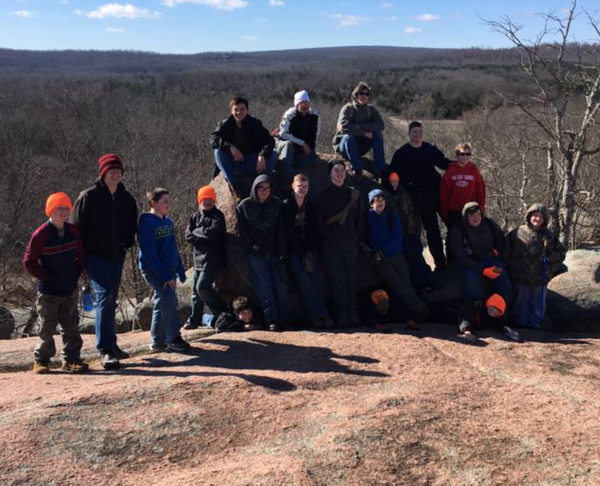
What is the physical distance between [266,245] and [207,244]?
740 mm

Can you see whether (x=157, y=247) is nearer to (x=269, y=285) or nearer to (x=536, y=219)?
(x=269, y=285)

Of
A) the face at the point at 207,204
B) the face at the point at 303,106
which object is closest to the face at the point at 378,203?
the face at the point at 303,106

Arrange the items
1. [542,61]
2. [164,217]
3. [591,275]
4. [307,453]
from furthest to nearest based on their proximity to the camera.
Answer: [542,61], [591,275], [164,217], [307,453]

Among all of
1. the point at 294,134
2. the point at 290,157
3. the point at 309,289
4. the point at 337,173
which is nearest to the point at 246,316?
the point at 309,289

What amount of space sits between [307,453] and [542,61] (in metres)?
8.32

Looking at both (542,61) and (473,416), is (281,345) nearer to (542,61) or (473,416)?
(473,416)

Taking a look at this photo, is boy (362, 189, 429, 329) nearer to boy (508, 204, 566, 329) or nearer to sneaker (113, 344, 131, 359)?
boy (508, 204, 566, 329)

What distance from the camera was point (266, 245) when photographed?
7.16 meters

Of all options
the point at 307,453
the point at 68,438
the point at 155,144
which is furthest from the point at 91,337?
the point at 155,144

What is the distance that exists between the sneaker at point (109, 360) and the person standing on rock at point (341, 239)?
9.31 feet

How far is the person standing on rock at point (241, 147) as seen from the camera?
7758 millimetres

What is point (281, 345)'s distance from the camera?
675 cm

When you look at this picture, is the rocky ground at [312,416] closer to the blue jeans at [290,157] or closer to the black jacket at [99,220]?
the black jacket at [99,220]

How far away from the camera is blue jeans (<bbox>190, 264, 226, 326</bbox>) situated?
7.28 metres
